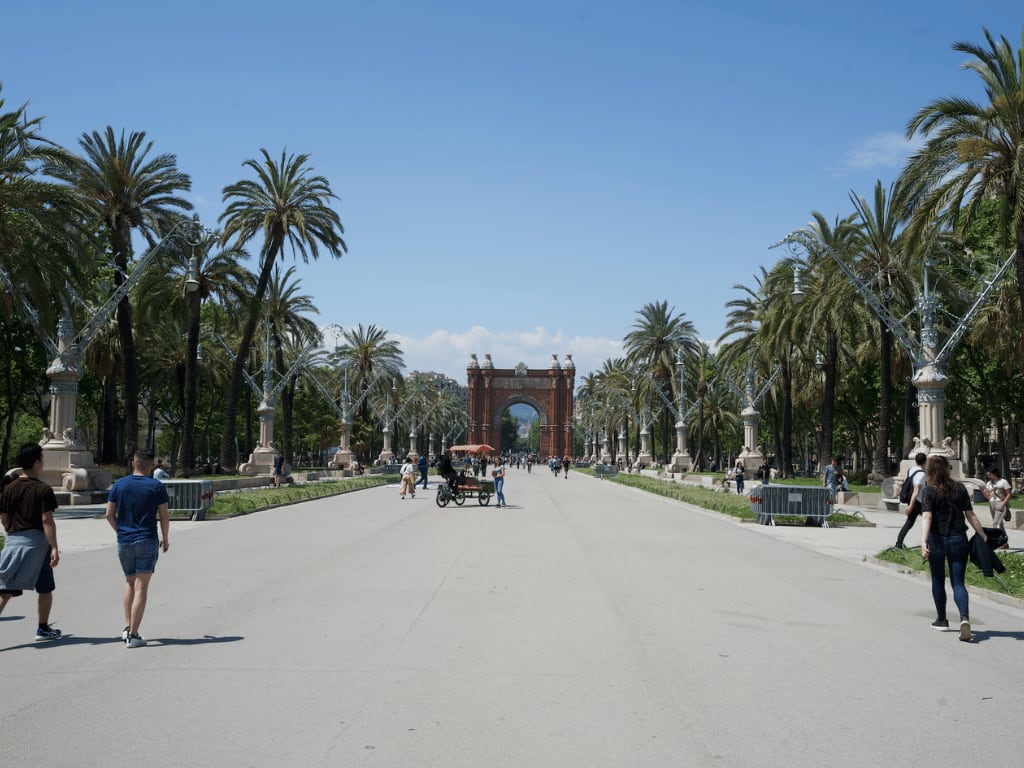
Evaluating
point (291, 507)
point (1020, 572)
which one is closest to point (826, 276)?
point (291, 507)

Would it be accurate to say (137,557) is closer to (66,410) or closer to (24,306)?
(66,410)

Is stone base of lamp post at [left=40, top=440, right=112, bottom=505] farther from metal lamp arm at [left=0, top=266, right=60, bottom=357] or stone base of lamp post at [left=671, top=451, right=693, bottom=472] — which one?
stone base of lamp post at [left=671, top=451, right=693, bottom=472]

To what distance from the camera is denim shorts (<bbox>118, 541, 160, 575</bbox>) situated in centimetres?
743

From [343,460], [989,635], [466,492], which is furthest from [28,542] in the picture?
[343,460]

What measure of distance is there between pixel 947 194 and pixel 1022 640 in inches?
652

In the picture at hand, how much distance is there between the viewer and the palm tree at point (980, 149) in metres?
20.8

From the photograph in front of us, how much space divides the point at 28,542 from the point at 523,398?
137497mm

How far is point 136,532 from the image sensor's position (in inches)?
295

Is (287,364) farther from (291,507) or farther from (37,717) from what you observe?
(37,717)

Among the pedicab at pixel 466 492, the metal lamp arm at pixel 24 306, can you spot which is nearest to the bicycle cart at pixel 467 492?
the pedicab at pixel 466 492

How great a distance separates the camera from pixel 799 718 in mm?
5613

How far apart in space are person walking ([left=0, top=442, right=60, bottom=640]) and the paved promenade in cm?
43

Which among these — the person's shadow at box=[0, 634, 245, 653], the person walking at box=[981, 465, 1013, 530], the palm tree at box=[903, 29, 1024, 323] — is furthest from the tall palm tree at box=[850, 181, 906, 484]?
the person's shadow at box=[0, 634, 245, 653]

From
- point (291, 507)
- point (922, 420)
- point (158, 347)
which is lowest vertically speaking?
point (291, 507)
